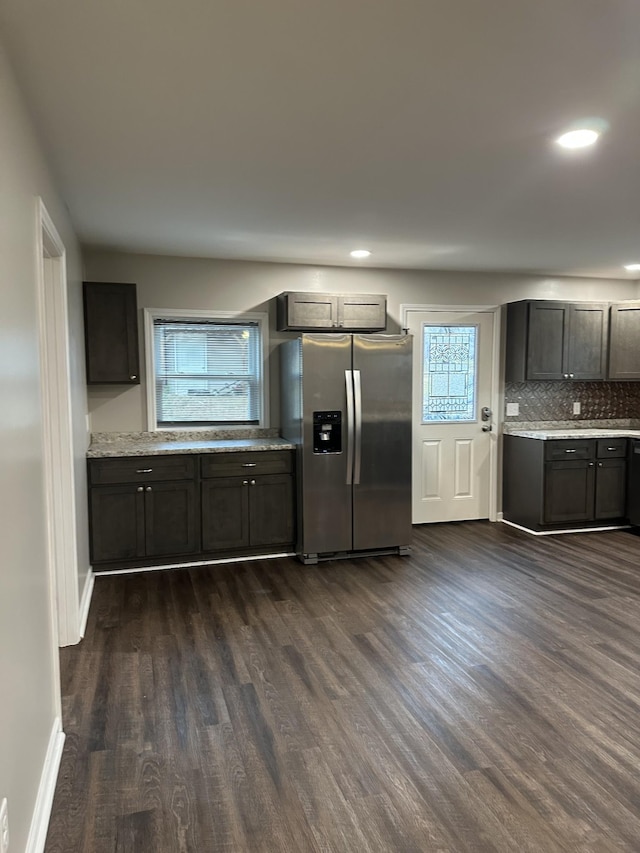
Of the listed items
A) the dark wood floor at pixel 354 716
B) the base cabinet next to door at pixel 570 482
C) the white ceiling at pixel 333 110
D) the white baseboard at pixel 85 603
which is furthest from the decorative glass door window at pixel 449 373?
the white baseboard at pixel 85 603

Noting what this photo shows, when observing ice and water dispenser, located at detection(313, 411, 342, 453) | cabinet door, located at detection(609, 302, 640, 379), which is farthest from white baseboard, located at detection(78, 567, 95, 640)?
cabinet door, located at detection(609, 302, 640, 379)

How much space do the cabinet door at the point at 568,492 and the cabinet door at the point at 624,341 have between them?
1.07 metres

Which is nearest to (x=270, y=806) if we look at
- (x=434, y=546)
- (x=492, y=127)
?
(x=492, y=127)

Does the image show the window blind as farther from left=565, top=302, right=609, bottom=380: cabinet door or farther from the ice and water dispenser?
left=565, top=302, right=609, bottom=380: cabinet door

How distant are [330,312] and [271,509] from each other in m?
1.68

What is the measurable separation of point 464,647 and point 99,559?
2637mm

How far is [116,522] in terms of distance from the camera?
4270 millimetres

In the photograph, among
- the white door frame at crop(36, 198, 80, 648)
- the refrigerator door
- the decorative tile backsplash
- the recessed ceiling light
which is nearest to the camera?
the recessed ceiling light

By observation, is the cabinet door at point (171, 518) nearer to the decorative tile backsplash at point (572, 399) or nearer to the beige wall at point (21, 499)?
the beige wall at point (21, 499)

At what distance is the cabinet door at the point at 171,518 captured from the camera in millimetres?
4352

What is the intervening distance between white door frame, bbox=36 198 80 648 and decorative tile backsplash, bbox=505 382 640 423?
420cm

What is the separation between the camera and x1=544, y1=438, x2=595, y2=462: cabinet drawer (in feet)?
17.3

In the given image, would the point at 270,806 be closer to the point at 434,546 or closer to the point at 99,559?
the point at 99,559

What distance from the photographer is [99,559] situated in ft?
14.0
